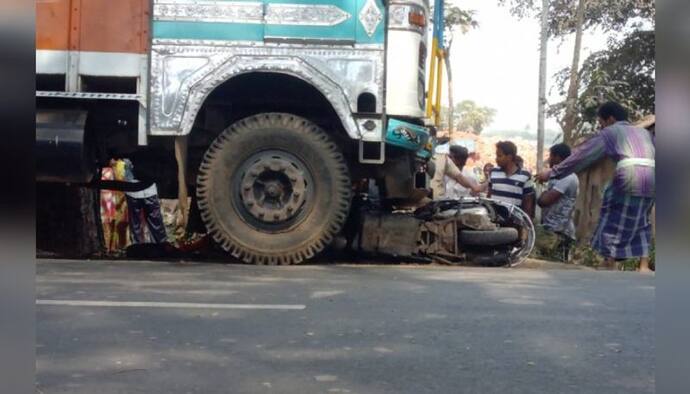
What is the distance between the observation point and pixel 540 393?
9.58 ft

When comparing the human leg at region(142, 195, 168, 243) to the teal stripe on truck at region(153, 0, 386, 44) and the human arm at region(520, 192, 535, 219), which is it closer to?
the teal stripe on truck at region(153, 0, 386, 44)

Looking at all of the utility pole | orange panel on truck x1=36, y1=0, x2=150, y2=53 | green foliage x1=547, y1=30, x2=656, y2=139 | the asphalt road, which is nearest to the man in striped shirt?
the asphalt road

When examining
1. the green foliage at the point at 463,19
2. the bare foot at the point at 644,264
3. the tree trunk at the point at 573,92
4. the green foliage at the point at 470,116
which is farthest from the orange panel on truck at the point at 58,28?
the green foliage at the point at 470,116

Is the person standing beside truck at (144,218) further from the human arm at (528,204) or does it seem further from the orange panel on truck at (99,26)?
the human arm at (528,204)

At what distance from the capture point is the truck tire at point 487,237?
746cm

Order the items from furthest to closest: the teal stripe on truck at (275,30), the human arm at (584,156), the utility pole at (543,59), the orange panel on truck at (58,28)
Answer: the utility pole at (543,59) → the human arm at (584,156) → the teal stripe on truck at (275,30) → the orange panel on truck at (58,28)

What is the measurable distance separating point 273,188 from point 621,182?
9.81 ft

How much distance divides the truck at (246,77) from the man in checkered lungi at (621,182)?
5.27ft

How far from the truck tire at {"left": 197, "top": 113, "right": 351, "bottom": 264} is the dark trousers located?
4.04m

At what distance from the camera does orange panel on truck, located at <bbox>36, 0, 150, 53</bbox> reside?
21.7ft

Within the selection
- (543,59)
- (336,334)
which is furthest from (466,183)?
(543,59)
